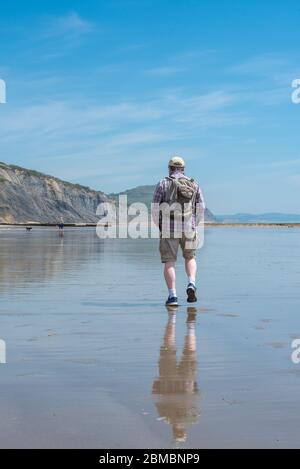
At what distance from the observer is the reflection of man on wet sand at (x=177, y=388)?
4.19 m

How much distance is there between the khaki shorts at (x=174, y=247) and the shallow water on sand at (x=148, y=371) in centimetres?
73

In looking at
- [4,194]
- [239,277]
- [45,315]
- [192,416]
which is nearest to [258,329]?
[45,315]

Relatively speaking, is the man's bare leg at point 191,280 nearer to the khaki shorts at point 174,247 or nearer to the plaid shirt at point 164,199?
the khaki shorts at point 174,247

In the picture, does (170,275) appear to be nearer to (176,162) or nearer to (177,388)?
(176,162)

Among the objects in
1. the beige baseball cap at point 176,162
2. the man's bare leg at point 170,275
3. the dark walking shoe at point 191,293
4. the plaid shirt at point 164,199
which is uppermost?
the beige baseball cap at point 176,162

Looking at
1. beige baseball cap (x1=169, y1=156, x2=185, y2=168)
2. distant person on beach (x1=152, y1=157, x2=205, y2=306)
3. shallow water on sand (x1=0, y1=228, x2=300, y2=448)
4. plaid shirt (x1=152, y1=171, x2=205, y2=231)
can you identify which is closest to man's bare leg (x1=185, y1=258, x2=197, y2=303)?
distant person on beach (x1=152, y1=157, x2=205, y2=306)

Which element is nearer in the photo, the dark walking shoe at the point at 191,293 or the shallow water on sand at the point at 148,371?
the shallow water on sand at the point at 148,371

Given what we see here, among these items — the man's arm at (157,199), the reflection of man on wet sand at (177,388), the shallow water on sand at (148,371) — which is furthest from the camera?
the man's arm at (157,199)

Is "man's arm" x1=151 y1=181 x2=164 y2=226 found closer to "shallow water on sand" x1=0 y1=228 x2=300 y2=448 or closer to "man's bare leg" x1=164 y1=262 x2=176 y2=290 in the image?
"man's bare leg" x1=164 y1=262 x2=176 y2=290

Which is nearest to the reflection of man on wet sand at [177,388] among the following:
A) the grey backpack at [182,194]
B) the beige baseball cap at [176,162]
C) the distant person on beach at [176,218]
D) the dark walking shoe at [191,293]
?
the dark walking shoe at [191,293]

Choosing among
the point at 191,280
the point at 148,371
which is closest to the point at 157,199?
the point at 191,280
